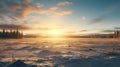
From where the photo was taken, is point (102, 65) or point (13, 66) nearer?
point (13, 66)

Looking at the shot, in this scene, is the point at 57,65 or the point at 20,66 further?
the point at 57,65

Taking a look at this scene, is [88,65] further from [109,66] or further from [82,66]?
[109,66]

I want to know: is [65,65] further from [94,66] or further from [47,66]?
[94,66]

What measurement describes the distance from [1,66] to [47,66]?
5.02 meters

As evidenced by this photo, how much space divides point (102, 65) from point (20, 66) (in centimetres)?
927

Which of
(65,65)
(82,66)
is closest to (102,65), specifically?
(82,66)

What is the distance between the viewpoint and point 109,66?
1720 cm

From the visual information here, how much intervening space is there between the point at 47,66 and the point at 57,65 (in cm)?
130

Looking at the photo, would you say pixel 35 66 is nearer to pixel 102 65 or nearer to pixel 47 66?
pixel 47 66

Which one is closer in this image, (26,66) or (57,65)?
(26,66)

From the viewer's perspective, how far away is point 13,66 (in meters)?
16.3

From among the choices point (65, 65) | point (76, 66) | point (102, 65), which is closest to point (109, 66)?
point (102, 65)

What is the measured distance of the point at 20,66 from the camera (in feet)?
52.9

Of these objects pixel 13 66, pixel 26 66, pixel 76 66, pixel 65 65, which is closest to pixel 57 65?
pixel 65 65
